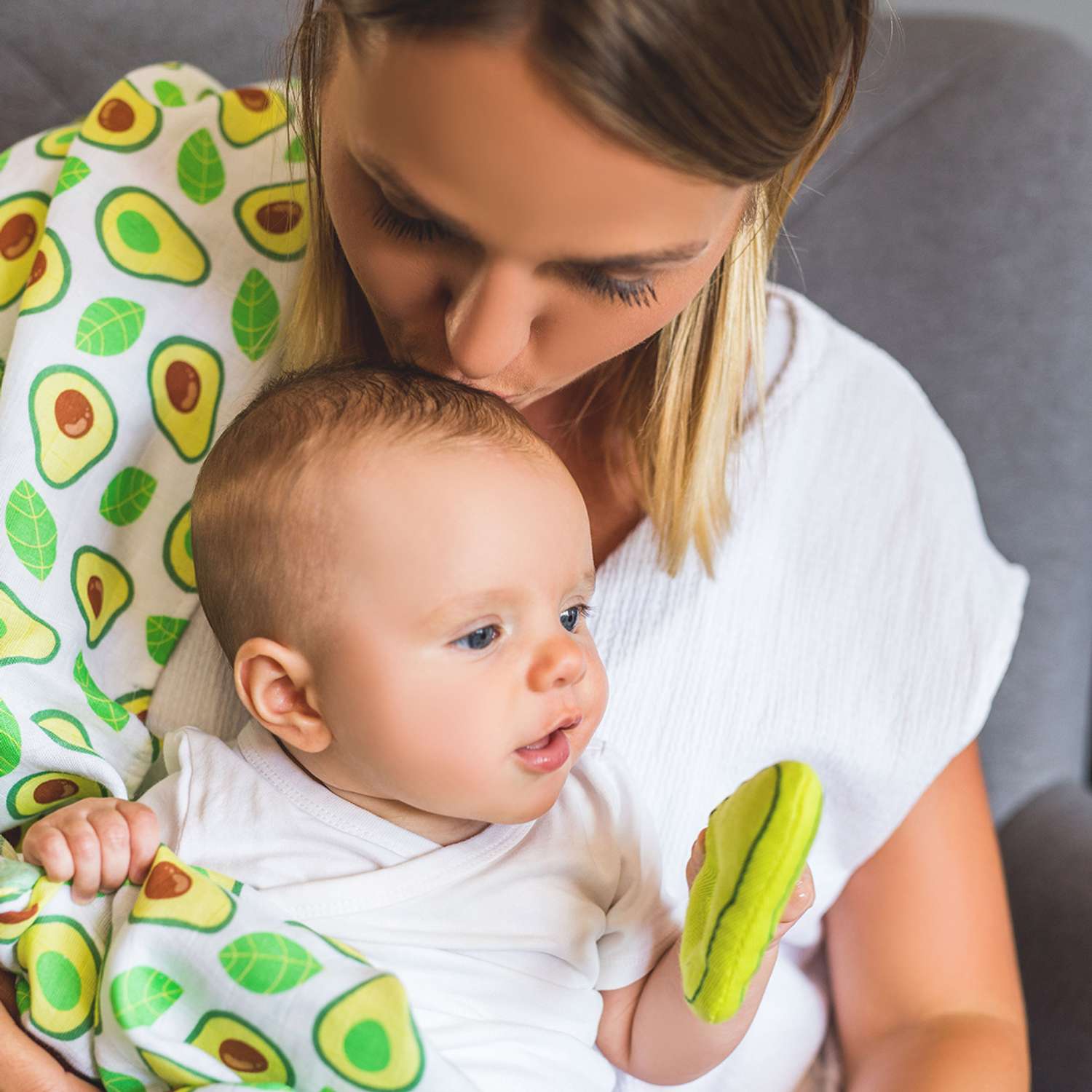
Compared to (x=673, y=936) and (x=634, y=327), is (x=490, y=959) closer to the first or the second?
(x=673, y=936)

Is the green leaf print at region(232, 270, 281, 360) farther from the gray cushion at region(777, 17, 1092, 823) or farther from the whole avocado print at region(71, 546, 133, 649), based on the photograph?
the gray cushion at region(777, 17, 1092, 823)

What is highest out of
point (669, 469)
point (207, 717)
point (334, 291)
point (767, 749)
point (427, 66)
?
point (427, 66)

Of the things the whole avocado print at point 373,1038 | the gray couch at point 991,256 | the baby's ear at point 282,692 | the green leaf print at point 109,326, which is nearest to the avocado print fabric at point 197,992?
the whole avocado print at point 373,1038

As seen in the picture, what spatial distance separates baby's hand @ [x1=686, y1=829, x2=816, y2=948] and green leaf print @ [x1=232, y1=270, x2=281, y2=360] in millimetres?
568

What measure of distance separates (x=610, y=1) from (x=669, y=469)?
1.55 ft

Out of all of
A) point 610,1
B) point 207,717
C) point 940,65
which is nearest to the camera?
point 610,1

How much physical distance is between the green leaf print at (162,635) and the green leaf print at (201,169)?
1.24 feet

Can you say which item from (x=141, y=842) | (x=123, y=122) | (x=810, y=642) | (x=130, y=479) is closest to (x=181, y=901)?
(x=141, y=842)

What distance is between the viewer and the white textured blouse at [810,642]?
3.47ft

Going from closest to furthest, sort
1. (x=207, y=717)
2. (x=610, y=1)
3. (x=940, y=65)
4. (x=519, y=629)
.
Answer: (x=610, y=1)
(x=519, y=629)
(x=207, y=717)
(x=940, y=65)

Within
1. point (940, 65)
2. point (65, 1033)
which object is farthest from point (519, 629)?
point (940, 65)

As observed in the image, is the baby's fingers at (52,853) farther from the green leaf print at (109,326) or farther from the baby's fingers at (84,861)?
the green leaf print at (109,326)

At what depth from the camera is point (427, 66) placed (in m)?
0.69

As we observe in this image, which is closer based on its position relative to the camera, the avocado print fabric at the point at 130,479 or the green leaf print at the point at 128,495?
the avocado print fabric at the point at 130,479
